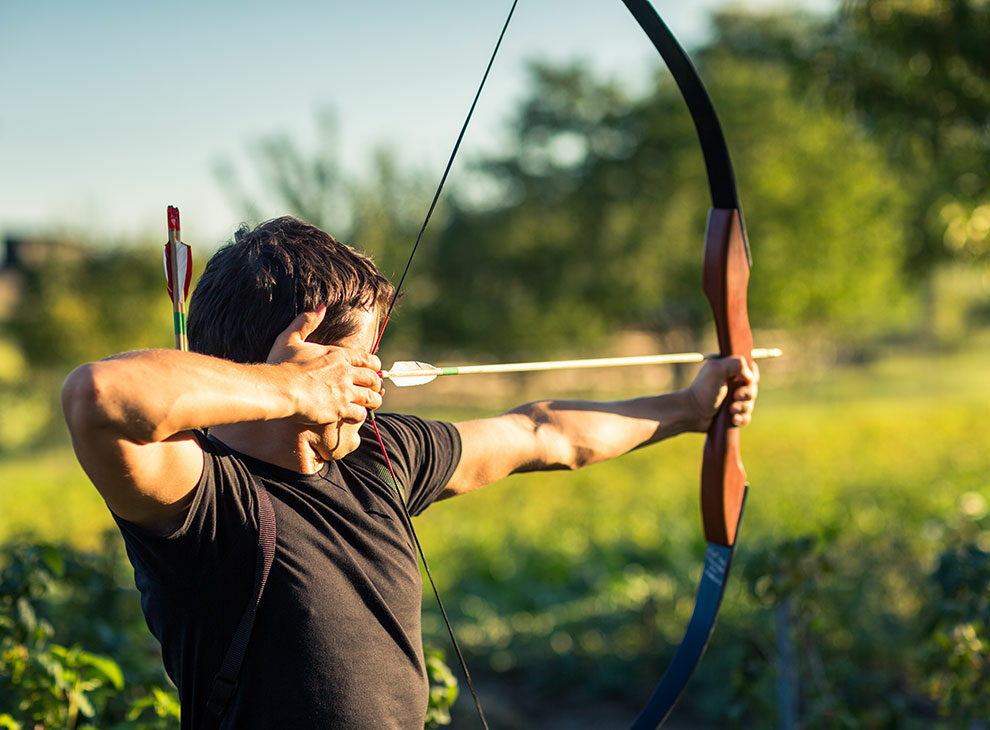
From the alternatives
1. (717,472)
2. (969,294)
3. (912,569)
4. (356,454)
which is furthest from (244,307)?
(969,294)

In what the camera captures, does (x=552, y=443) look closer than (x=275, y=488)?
No

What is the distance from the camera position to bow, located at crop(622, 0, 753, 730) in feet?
6.72

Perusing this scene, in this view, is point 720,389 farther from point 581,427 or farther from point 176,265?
point 176,265

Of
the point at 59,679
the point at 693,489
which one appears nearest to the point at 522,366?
the point at 59,679

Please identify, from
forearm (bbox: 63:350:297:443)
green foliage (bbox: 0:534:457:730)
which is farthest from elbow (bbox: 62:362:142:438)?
green foliage (bbox: 0:534:457:730)

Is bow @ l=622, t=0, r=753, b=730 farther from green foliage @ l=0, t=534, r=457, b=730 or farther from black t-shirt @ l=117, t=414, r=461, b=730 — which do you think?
black t-shirt @ l=117, t=414, r=461, b=730

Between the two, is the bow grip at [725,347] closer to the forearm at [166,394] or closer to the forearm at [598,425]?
the forearm at [598,425]

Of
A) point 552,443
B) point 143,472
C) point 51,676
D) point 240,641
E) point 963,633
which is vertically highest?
point 143,472

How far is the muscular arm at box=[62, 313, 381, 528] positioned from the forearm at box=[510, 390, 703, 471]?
656 millimetres

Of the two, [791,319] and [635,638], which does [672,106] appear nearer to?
[791,319]

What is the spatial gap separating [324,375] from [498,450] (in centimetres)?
58

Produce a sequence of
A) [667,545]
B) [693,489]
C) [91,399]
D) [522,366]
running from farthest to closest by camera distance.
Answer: [693,489], [667,545], [522,366], [91,399]

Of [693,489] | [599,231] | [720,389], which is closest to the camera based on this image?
[720,389]

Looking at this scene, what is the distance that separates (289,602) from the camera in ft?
4.08
